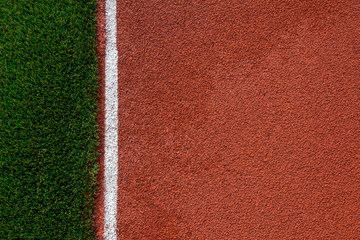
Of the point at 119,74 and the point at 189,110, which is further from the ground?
the point at 119,74

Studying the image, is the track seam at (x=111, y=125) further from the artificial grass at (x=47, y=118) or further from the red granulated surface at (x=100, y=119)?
the artificial grass at (x=47, y=118)

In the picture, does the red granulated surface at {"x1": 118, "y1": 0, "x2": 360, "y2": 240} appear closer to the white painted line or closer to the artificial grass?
the white painted line

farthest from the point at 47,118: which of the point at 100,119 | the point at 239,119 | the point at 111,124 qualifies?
the point at 239,119

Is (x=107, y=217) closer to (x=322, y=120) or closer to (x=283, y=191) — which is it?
(x=283, y=191)

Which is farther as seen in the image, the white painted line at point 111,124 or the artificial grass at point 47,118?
the white painted line at point 111,124

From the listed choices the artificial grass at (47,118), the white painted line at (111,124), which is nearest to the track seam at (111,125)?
the white painted line at (111,124)

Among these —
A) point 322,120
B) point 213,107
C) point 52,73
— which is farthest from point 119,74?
point 322,120
